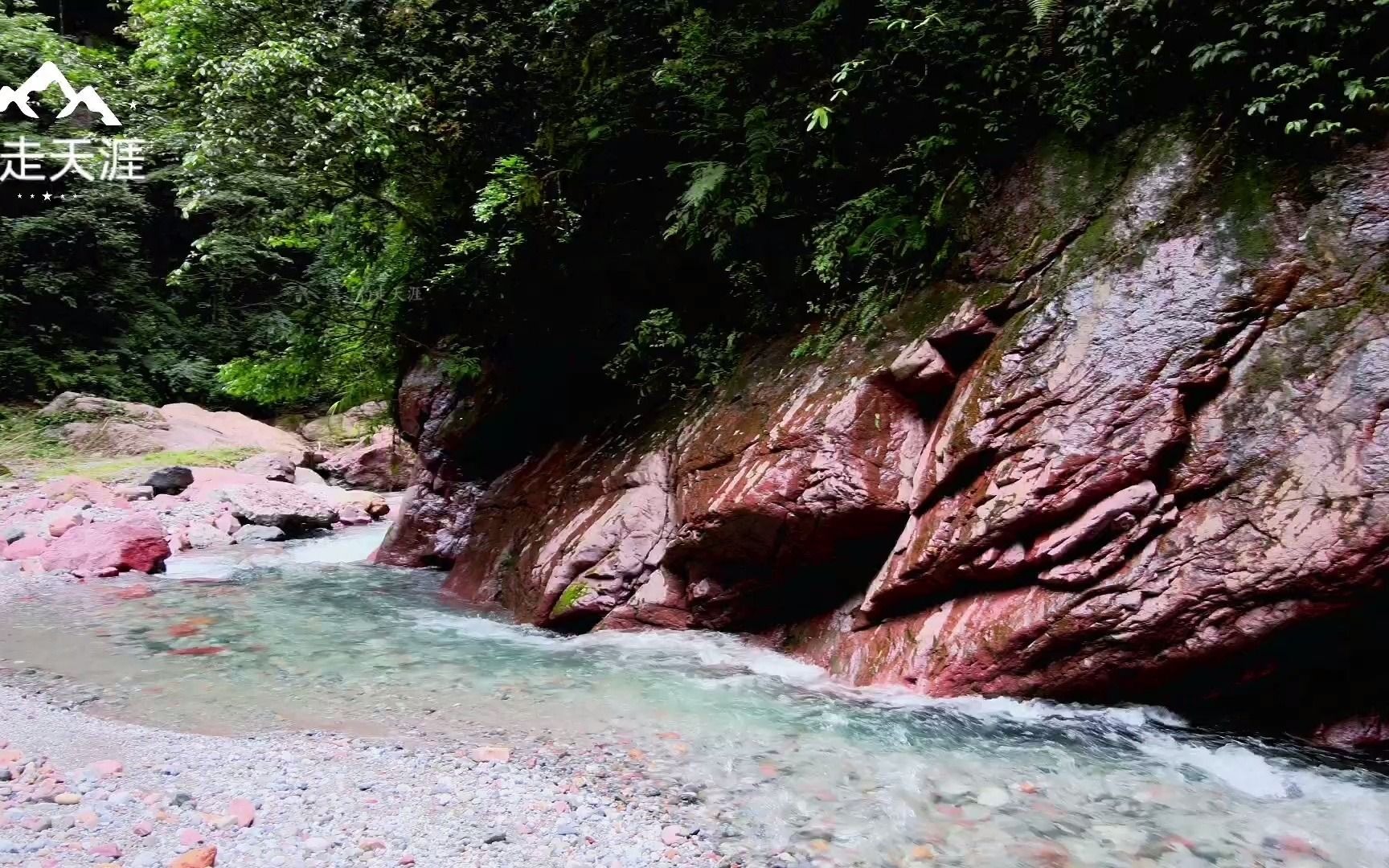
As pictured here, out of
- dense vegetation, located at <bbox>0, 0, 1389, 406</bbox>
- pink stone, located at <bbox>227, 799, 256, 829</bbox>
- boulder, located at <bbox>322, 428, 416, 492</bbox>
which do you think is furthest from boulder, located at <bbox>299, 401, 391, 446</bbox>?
pink stone, located at <bbox>227, 799, 256, 829</bbox>

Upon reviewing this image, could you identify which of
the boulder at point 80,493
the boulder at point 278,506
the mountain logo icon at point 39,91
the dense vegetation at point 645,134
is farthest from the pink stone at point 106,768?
the mountain logo icon at point 39,91

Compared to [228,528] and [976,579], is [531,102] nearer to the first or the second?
[976,579]

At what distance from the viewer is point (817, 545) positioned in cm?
666

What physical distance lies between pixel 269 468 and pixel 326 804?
17.3 metres

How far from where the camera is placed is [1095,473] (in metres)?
5.31

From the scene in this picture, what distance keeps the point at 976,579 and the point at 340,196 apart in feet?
27.4

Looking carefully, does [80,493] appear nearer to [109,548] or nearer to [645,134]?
[109,548]

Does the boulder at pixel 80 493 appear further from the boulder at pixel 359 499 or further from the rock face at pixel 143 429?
the rock face at pixel 143 429

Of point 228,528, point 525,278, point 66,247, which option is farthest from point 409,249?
point 66,247

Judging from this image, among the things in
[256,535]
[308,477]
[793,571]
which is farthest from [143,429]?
[793,571]

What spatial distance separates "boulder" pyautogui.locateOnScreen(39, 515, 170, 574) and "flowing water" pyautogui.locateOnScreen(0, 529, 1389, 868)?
1.76m

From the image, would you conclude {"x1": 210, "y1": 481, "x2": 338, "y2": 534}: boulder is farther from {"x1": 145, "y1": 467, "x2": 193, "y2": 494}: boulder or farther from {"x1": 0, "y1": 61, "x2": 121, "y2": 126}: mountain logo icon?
{"x1": 0, "y1": 61, "x2": 121, "y2": 126}: mountain logo icon

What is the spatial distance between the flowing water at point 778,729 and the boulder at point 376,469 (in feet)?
44.4

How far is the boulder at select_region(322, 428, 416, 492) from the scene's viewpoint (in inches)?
850
